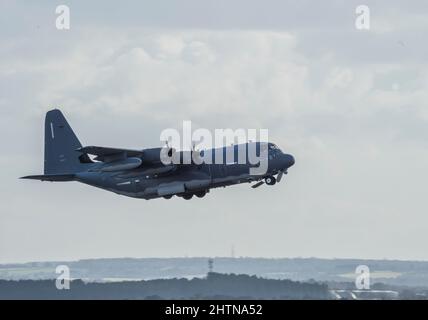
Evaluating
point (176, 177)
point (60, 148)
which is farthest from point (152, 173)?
point (60, 148)

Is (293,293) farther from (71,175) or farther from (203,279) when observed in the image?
(71,175)

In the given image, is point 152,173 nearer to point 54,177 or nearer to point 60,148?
point 54,177

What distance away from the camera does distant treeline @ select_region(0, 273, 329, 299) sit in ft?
364

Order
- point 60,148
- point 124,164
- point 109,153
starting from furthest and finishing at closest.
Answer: point 60,148
point 124,164
point 109,153

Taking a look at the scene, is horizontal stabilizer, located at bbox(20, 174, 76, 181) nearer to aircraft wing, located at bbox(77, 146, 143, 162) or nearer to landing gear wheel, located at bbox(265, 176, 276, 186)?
aircraft wing, located at bbox(77, 146, 143, 162)

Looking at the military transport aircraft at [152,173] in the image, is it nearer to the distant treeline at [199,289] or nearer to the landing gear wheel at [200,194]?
the landing gear wheel at [200,194]

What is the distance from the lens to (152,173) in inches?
4496

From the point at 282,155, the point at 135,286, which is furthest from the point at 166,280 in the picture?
the point at 282,155

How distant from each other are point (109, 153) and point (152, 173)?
3.32 m

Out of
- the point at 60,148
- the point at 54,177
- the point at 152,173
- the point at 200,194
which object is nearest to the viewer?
the point at 152,173

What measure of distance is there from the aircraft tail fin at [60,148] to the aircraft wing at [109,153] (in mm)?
5522

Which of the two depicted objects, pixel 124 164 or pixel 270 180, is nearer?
pixel 270 180

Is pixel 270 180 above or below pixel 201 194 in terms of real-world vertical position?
above
